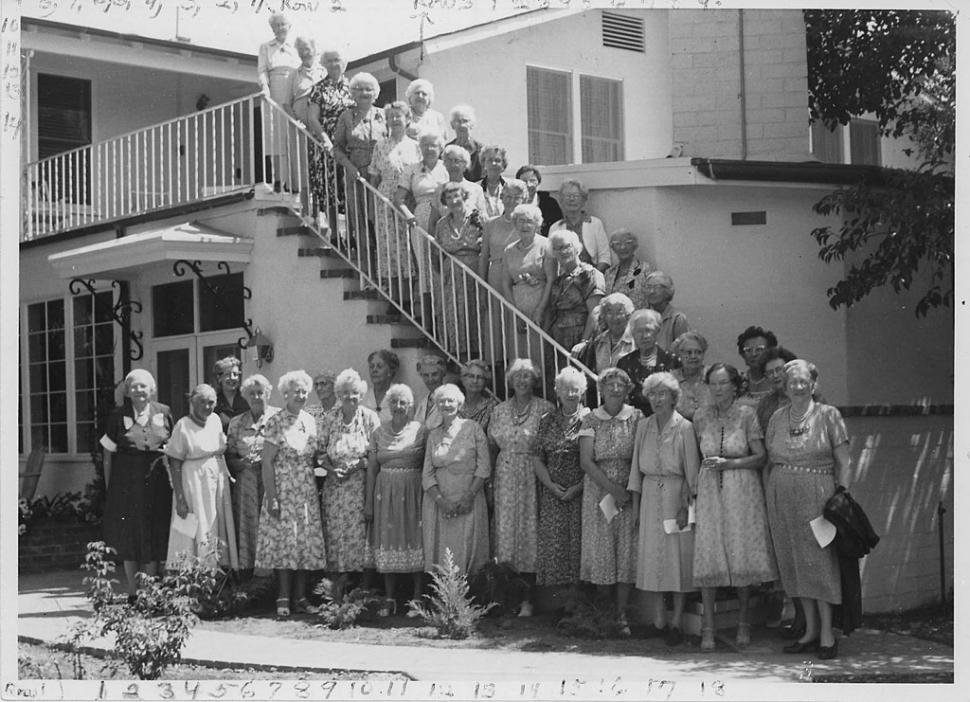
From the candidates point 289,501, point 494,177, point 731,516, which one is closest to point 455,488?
point 289,501

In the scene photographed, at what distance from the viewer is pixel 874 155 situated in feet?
51.5

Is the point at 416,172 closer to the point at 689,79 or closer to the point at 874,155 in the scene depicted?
the point at 689,79

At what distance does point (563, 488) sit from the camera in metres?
8.95

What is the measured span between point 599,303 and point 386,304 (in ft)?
6.65

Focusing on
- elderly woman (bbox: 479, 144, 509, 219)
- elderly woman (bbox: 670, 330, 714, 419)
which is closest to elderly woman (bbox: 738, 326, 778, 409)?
elderly woman (bbox: 670, 330, 714, 419)

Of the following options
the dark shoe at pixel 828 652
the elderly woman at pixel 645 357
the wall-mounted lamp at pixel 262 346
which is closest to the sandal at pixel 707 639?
the dark shoe at pixel 828 652

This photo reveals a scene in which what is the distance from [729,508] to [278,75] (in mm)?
6097

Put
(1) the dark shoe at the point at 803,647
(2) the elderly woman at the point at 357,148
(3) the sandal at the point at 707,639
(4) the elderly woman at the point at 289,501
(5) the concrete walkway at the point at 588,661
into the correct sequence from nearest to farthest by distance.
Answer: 1. (5) the concrete walkway at the point at 588,661
2. (1) the dark shoe at the point at 803,647
3. (3) the sandal at the point at 707,639
4. (4) the elderly woman at the point at 289,501
5. (2) the elderly woman at the point at 357,148

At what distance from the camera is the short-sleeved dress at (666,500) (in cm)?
843

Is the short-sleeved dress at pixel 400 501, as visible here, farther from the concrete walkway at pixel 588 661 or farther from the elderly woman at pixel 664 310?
the elderly woman at pixel 664 310

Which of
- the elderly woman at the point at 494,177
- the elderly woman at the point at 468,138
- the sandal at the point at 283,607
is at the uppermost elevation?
the elderly woman at the point at 468,138

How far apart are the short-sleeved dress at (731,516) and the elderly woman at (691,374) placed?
1.41ft

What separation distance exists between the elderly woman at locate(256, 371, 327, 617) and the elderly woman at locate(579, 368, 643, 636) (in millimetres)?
1914

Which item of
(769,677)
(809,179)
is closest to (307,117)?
(809,179)
